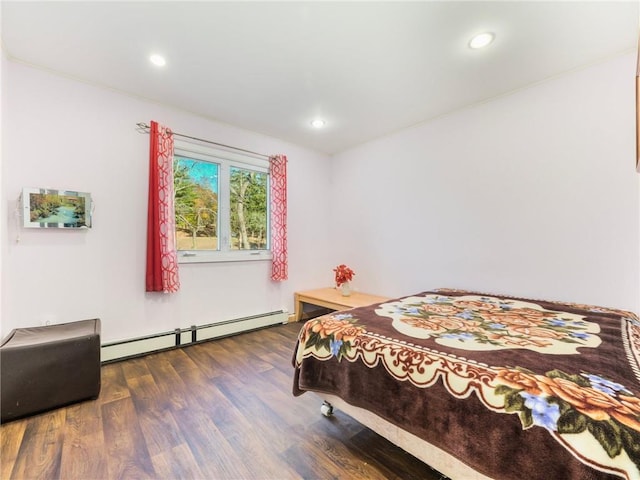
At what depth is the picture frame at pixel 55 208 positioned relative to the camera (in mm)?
2064

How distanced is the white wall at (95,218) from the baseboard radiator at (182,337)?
87mm

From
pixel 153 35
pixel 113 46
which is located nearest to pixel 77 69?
pixel 113 46

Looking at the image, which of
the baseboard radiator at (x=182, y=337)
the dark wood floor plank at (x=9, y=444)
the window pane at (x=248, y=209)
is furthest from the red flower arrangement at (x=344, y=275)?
the dark wood floor plank at (x=9, y=444)

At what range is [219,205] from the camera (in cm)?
319

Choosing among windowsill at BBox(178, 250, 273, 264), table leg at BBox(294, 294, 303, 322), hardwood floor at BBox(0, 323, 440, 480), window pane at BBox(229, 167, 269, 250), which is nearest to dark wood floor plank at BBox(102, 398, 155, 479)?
hardwood floor at BBox(0, 323, 440, 480)

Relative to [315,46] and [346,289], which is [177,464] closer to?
[346,289]

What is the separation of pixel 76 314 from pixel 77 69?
2.04 meters

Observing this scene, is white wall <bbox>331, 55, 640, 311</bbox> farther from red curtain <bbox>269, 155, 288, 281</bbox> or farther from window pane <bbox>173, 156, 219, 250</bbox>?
window pane <bbox>173, 156, 219, 250</bbox>

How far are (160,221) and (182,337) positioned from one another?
122 centimetres

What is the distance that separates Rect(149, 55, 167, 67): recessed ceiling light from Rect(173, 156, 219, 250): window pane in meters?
0.97

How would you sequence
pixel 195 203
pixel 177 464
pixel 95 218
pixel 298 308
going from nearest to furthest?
pixel 177 464
pixel 95 218
pixel 195 203
pixel 298 308

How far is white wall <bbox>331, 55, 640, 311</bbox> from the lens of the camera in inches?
79.0

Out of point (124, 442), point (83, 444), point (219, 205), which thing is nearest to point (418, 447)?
point (124, 442)

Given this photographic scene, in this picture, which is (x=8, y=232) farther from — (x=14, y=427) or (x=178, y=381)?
(x=178, y=381)
